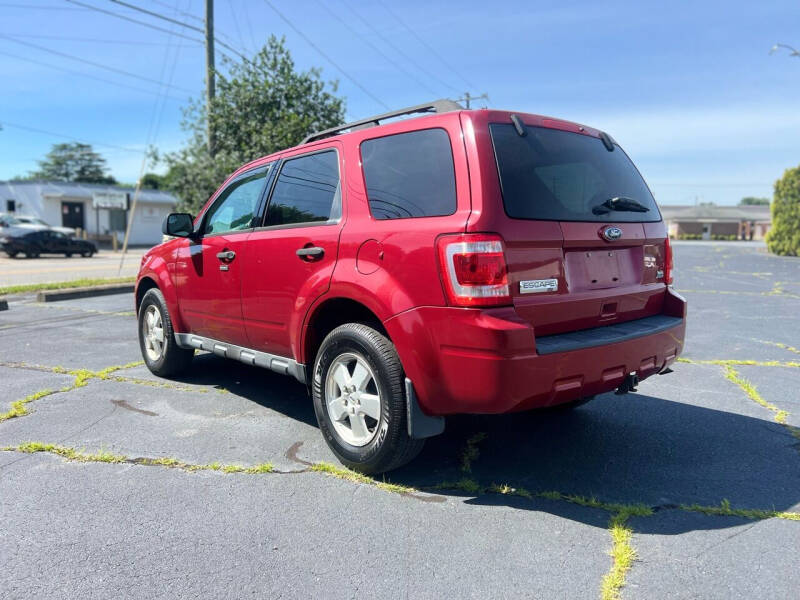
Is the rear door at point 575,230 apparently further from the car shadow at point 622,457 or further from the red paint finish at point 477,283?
the car shadow at point 622,457

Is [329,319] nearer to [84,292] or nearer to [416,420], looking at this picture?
[416,420]

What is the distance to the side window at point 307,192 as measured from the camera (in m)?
3.99

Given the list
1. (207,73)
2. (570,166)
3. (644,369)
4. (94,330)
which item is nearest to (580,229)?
(570,166)

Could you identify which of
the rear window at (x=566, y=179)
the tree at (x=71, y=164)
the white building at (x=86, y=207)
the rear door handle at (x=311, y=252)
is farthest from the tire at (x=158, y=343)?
the tree at (x=71, y=164)

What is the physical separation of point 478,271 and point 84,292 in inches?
460

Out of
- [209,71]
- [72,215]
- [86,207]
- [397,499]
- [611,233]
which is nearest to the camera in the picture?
[397,499]

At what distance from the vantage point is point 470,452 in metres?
4.00

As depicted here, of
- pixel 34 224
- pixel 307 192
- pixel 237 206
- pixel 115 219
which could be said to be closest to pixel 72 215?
pixel 115 219

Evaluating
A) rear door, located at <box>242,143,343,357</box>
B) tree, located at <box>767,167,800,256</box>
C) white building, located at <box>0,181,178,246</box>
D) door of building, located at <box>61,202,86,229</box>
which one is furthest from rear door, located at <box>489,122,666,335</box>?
door of building, located at <box>61,202,86,229</box>

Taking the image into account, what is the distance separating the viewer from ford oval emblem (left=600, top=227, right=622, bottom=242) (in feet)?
11.6

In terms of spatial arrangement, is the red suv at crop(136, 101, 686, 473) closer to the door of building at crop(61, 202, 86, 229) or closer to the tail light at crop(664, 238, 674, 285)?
the tail light at crop(664, 238, 674, 285)

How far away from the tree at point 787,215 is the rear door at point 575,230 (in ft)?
109

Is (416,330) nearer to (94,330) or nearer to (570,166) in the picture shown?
(570,166)

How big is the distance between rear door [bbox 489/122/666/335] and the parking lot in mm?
954
